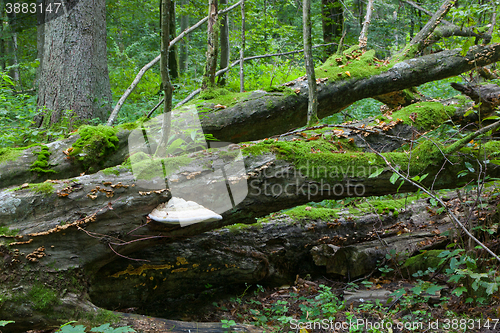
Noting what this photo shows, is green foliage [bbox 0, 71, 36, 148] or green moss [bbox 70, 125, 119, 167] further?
green foliage [bbox 0, 71, 36, 148]

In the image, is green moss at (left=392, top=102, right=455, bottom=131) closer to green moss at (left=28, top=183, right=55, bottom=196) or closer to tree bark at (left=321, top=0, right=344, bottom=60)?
green moss at (left=28, top=183, right=55, bottom=196)

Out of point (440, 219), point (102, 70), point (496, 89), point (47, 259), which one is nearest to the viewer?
point (47, 259)

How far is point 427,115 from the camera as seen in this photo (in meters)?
5.17

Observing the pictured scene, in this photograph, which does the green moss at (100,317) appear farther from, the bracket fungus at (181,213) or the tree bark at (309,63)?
the tree bark at (309,63)

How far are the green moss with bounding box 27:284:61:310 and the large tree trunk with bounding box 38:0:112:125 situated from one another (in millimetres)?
4007

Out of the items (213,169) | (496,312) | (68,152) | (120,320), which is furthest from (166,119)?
(496,312)

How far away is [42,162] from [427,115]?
5576 millimetres

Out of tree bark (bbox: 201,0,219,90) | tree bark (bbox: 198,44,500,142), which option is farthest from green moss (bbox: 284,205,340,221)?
tree bark (bbox: 201,0,219,90)

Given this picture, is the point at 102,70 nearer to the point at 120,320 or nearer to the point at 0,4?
the point at 120,320

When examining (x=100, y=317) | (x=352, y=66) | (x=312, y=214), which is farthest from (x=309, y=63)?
(x=100, y=317)

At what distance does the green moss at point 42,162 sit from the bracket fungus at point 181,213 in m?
1.83

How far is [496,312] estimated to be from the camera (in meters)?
2.50

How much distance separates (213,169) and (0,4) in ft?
44.7

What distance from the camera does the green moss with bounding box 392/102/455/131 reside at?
199 inches
